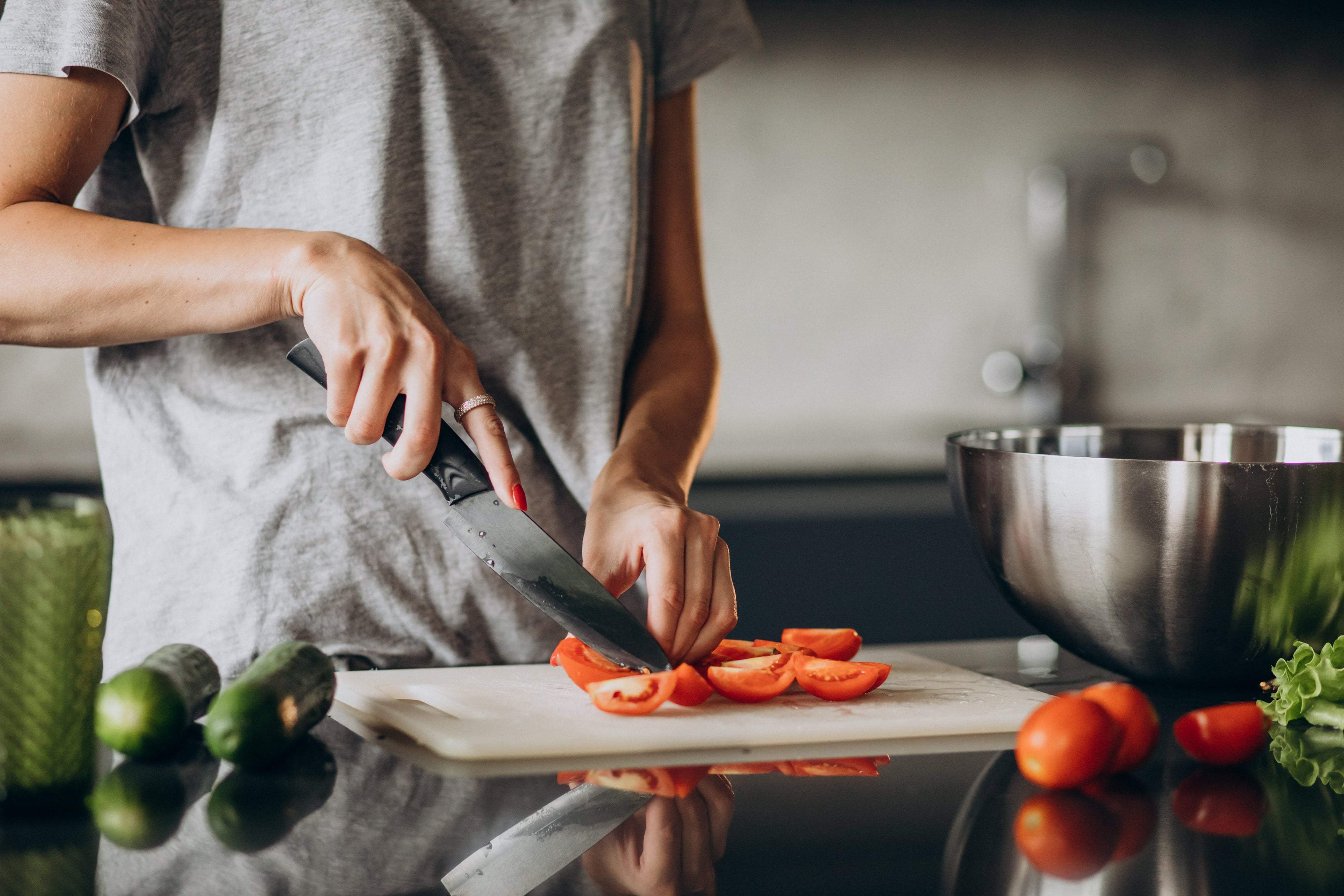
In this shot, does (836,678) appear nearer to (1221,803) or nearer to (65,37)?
(1221,803)

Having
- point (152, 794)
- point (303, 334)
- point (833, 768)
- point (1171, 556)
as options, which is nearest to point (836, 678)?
point (833, 768)

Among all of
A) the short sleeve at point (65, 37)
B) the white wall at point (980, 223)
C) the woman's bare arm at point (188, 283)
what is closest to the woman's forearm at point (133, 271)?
the woman's bare arm at point (188, 283)

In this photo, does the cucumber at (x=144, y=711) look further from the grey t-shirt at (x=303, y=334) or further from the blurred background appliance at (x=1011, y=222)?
the blurred background appliance at (x=1011, y=222)

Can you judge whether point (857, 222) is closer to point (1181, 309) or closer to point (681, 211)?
point (1181, 309)

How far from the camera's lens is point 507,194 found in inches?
45.8

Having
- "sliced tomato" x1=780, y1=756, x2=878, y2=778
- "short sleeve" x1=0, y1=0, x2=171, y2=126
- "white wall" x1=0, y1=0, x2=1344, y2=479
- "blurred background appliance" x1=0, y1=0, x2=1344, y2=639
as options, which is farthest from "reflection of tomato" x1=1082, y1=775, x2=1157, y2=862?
"white wall" x1=0, y1=0, x2=1344, y2=479

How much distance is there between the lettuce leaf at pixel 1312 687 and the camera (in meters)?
0.81

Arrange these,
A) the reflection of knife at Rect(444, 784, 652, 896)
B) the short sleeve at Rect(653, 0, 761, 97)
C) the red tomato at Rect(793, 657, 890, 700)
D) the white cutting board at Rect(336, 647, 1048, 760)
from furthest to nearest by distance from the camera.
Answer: the short sleeve at Rect(653, 0, 761, 97)
the red tomato at Rect(793, 657, 890, 700)
the white cutting board at Rect(336, 647, 1048, 760)
the reflection of knife at Rect(444, 784, 652, 896)

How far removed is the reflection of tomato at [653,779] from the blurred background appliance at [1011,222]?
181 cm

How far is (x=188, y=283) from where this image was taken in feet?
2.96

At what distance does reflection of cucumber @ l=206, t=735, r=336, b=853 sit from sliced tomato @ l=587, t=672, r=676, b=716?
0.19 meters

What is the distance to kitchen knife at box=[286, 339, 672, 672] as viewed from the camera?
2.96 feet

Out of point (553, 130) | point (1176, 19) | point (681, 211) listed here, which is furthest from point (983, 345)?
point (553, 130)

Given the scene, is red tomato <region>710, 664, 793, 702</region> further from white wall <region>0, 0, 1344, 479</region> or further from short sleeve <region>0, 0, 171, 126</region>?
white wall <region>0, 0, 1344, 479</region>
